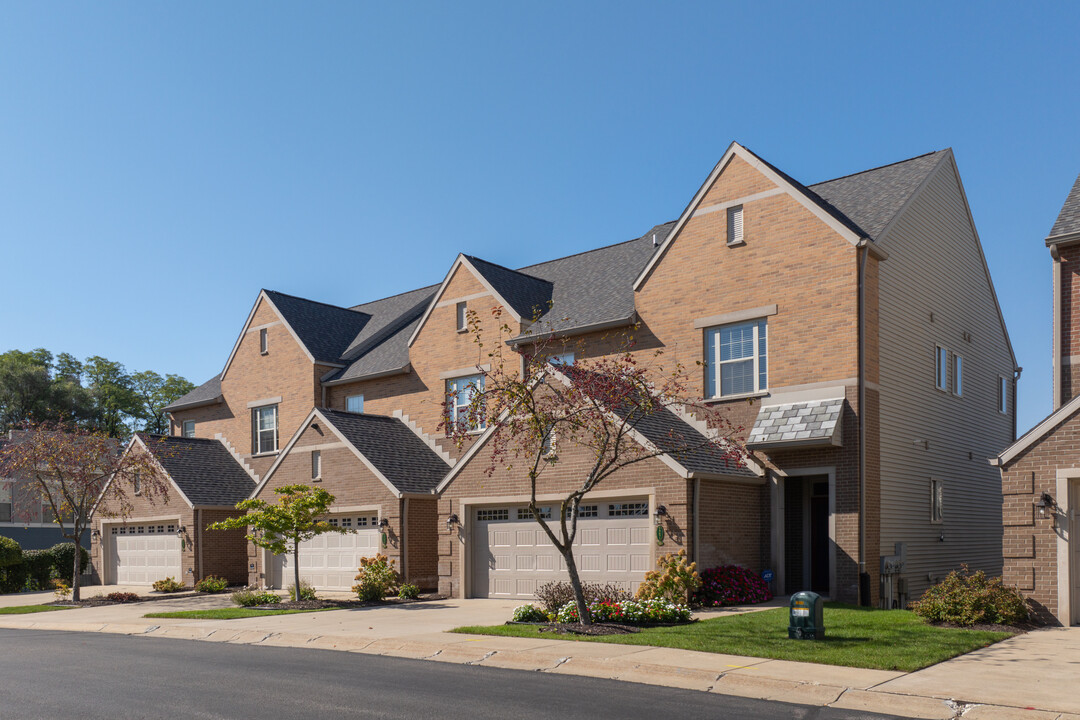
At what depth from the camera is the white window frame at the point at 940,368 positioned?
25.4 m

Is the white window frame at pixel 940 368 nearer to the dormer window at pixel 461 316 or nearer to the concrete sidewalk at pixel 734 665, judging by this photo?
the concrete sidewalk at pixel 734 665

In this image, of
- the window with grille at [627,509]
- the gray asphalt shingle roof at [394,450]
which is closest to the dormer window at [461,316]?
the gray asphalt shingle roof at [394,450]

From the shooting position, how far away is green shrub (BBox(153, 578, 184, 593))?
3148 centimetres

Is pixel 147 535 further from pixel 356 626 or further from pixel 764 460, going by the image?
pixel 764 460

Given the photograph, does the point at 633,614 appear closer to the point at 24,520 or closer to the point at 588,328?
the point at 588,328

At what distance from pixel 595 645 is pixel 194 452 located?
25.9 metres

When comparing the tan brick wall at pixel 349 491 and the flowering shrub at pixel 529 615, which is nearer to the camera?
the flowering shrub at pixel 529 615

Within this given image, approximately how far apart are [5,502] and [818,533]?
48913mm

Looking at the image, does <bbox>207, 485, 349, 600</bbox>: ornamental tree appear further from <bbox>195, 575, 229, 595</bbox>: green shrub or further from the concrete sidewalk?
<bbox>195, 575, 229, 595</bbox>: green shrub

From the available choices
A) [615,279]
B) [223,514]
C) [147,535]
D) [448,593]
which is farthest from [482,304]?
[147,535]

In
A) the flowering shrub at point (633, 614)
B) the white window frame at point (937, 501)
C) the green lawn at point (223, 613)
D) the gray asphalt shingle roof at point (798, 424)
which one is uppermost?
the gray asphalt shingle roof at point (798, 424)

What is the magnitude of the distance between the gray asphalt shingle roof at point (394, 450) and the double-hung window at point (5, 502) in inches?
1366

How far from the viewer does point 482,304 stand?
30000mm

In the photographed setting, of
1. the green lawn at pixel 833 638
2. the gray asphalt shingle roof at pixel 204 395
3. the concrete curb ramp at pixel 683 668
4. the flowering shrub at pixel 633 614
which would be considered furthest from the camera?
the gray asphalt shingle roof at pixel 204 395
